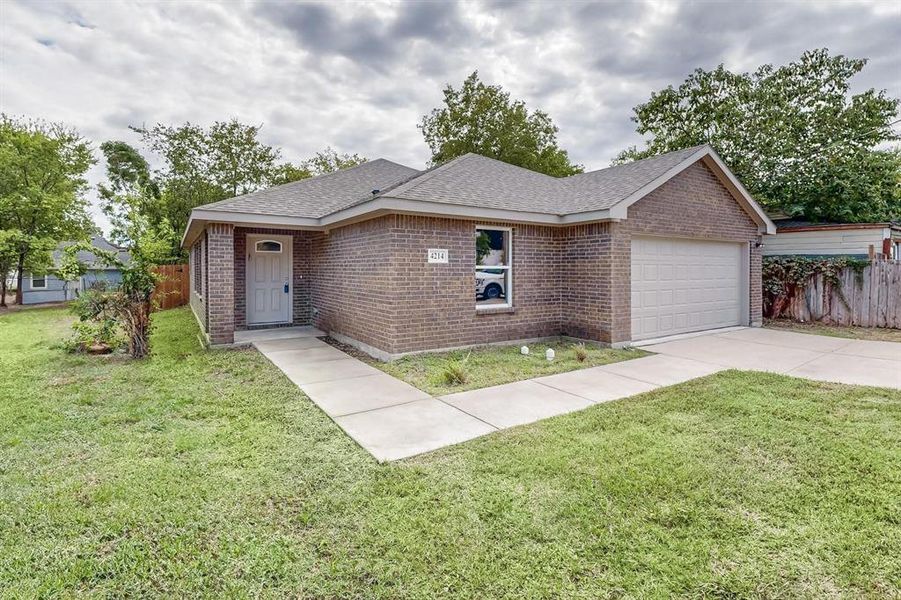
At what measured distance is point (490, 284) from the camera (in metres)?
9.27

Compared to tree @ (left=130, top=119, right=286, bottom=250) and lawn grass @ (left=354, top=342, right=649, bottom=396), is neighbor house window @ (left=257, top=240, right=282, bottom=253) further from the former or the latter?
tree @ (left=130, top=119, right=286, bottom=250)

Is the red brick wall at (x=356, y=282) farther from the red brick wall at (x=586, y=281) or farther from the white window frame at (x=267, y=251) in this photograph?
the red brick wall at (x=586, y=281)

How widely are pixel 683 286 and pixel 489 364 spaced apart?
18.6 feet

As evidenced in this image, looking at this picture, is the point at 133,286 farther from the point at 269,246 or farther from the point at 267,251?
the point at 269,246

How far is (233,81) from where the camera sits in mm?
13773

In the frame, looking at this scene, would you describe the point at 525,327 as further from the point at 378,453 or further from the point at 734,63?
the point at 734,63

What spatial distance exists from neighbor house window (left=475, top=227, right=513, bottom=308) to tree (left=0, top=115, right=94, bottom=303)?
21.6 metres

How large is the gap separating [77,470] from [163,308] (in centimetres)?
1804

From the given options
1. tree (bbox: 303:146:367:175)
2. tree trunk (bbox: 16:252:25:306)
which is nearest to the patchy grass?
tree (bbox: 303:146:367:175)

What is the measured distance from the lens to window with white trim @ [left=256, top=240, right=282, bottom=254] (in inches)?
459

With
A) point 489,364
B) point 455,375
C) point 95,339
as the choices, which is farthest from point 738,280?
point 95,339

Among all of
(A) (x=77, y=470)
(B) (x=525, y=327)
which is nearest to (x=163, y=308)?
(B) (x=525, y=327)

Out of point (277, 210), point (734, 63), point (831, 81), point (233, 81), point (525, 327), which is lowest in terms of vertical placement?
point (525, 327)

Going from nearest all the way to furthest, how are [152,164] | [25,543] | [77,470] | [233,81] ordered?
[25,543] → [77,470] → [233,81] → [152,164]
